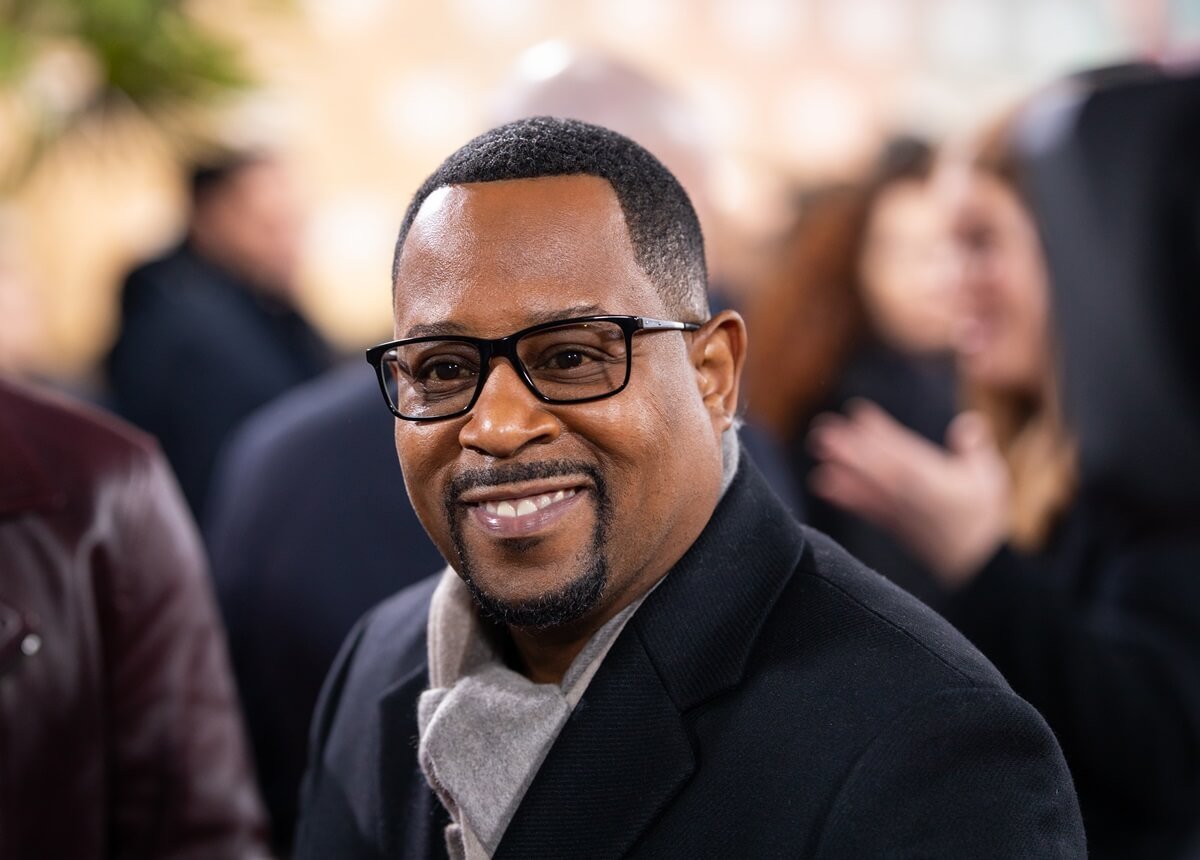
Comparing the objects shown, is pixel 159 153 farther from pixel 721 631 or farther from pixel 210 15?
pixel 721 631

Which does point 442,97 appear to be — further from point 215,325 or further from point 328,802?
point 328,802

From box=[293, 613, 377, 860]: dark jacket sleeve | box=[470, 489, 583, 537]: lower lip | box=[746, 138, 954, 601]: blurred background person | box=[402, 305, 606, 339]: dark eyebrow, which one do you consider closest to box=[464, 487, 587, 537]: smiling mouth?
box=[470, 489, 583, 537]: lower lip

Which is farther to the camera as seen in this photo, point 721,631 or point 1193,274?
point 1193,274

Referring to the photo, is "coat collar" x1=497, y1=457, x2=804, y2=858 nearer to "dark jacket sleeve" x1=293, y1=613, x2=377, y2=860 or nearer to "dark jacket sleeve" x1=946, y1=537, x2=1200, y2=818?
"dark jacket sleeve" x1=293, y1=613, x2=377, y2=860

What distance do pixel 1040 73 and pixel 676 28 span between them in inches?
84.4

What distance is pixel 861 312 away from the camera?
2.93 m

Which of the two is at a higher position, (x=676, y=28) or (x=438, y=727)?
(x=676, y=28)

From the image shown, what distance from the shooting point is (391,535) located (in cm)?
171

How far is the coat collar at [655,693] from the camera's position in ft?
3.50

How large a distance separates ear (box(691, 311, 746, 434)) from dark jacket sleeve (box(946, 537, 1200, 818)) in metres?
0.53

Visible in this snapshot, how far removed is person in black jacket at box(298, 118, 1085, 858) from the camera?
99 cm

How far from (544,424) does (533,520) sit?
0.07 meters

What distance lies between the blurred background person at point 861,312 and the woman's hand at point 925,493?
23.9 inches

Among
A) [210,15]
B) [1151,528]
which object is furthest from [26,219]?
[1151,528]
